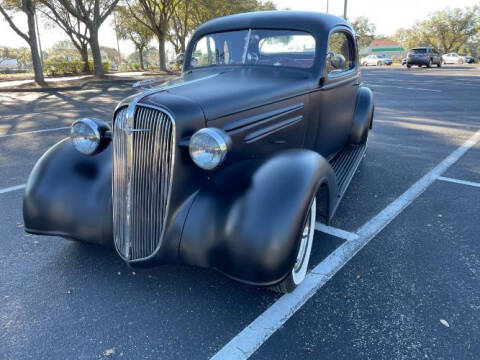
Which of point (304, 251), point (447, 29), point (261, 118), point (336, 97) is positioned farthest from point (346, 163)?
point (447, 29)

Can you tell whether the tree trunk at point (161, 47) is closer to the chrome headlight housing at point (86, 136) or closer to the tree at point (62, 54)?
the chrome headlight housing at point (86, 136)

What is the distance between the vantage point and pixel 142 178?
2168mm

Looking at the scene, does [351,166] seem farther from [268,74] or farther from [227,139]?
[227,139]

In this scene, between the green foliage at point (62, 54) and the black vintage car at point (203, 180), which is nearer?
the black vintage car at point (203, 180)

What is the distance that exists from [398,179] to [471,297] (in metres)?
2.34

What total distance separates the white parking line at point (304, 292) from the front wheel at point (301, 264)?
8cm

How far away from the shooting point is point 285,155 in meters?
2.34

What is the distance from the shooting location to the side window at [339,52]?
3.38 meters

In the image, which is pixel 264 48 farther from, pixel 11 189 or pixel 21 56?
pixel 21 56

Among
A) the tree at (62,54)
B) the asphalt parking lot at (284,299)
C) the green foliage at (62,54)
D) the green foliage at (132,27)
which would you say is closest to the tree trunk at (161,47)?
the green foliage at (132,27)

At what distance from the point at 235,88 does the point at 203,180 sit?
818mm

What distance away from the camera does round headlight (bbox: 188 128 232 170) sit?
6.65ft

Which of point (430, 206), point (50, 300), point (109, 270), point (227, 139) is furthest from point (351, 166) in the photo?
point (50, 300)

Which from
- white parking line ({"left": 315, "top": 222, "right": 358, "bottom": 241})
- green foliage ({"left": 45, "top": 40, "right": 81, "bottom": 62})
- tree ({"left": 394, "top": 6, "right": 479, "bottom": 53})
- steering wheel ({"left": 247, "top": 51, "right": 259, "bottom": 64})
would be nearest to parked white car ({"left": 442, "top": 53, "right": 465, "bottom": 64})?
tree ({"left": 394, "top": 6, "right": 479, "bottom": 53})
